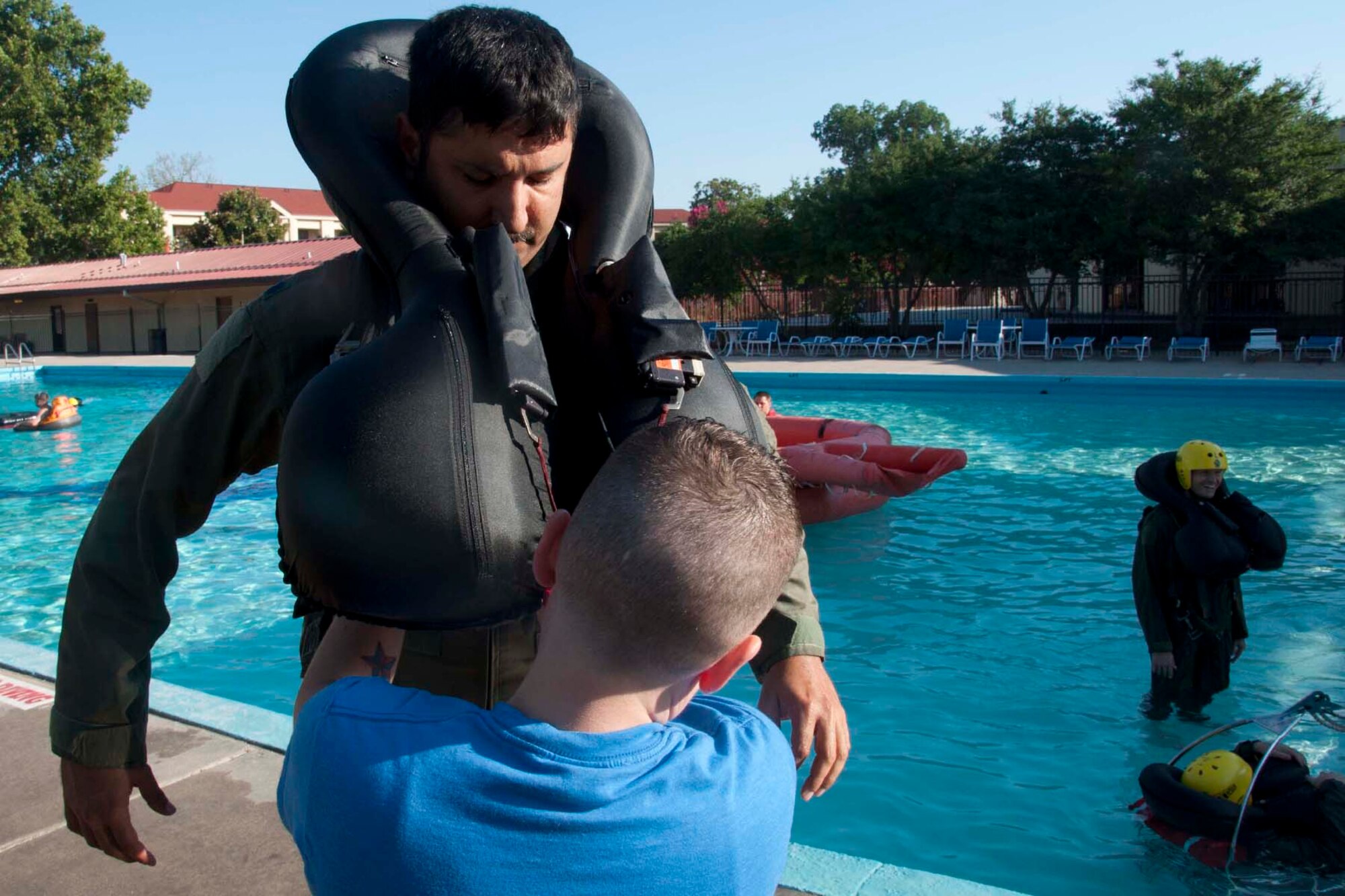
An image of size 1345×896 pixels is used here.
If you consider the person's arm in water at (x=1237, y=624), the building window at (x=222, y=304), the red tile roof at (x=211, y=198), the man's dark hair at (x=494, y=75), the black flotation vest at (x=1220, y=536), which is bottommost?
the person's arm in water at (x=1237, y=624)

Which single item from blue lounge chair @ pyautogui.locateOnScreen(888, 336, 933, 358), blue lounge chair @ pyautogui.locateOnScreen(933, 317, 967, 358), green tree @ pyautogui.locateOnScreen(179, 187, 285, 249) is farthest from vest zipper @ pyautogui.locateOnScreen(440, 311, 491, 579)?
green tree @ pyautogui.locateOnScreen(179, 187, 285, 249)

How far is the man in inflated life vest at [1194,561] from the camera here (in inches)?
217

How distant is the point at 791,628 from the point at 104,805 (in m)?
1.09

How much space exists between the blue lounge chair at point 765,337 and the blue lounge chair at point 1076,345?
6.76 meters

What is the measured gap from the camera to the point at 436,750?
1279 millimetres

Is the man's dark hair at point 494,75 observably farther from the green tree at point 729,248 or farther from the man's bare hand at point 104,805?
the green tree at point 729,248

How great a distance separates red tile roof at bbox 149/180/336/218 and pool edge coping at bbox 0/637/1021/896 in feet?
214

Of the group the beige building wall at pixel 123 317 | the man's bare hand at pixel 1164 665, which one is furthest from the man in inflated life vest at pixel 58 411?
the man's bare hand at pixel 1164 665

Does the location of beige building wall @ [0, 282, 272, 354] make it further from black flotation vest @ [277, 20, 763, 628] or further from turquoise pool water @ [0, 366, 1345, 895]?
black flotation vest @ [277, 20, 763, 628]

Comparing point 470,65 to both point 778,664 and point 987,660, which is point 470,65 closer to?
point 778,664

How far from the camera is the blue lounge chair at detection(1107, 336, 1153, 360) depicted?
23.9 metres

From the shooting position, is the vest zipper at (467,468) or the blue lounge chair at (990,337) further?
the blue lounge chair at (990,337)

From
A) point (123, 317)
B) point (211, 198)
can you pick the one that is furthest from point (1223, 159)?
point (211, 198)

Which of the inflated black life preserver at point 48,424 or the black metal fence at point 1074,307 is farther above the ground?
the black metal fence at point 1074,307
